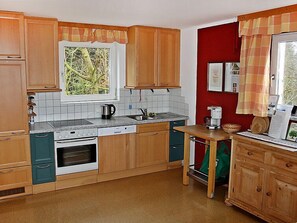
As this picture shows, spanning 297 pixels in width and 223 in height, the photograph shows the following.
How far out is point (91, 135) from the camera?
161 inches

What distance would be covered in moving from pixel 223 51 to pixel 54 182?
9.41 feet

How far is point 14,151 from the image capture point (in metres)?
3.65

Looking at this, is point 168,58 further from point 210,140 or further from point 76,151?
point 76,151

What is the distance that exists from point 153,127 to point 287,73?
2003 millimetres

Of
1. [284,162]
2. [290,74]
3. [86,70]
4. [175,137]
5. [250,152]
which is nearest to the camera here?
[284,162]

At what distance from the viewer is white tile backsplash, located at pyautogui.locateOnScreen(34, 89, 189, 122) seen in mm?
4297

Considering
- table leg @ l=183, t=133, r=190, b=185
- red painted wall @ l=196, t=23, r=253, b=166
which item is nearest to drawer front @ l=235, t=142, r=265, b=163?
red painted wall @ l=196, t=23, r=253, b=166

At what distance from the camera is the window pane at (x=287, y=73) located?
3357 mm

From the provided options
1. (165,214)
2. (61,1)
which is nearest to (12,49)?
(61,1)

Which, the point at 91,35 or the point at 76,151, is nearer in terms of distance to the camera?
the point at 76,151

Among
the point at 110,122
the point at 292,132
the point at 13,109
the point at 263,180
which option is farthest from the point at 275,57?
the point at 13,109

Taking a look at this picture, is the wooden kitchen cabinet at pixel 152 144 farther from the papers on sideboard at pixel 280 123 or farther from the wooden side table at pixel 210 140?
the papers on sideboard at pixel 280 123

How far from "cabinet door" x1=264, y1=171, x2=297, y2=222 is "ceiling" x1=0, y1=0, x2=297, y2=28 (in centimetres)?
171

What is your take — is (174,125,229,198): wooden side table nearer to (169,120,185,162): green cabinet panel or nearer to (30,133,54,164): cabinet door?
(169,120,185,162): green cabinet panel
